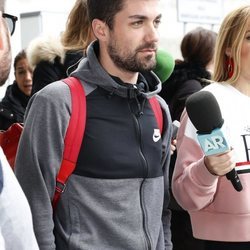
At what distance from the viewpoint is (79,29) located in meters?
2.81

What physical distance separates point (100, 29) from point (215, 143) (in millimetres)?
613

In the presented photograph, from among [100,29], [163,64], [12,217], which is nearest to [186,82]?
[163,64]

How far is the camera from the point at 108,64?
2.20 m

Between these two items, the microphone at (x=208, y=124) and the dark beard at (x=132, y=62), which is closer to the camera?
the microphone at (x=208, y=124)

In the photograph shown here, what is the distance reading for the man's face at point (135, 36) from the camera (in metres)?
2.13

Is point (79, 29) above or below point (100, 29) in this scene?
→ below

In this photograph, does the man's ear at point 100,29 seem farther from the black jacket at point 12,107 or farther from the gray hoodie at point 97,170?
the black jacket at point 12,107

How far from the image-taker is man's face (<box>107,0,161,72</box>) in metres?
2.13

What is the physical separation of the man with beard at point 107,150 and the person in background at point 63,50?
53 cm

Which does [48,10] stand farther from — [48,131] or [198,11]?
[48,131]

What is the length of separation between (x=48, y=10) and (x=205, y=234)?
16.1 ft

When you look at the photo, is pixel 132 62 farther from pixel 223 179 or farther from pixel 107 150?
pixel 223 179

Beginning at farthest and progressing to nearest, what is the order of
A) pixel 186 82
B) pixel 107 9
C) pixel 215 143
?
pixel 186 82, pixel 107 9, pixel 215 143

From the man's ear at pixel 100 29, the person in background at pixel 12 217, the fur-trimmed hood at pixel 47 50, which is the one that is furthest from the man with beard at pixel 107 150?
the fur-trimmed hood at pixel 47 50
